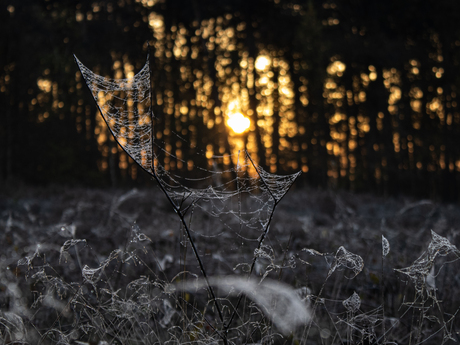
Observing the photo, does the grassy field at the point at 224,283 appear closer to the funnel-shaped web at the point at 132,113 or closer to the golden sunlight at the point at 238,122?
the funnel-shaped web at the point at 132,113

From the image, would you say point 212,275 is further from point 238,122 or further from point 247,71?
point 247,71

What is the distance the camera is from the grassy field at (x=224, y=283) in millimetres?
1946

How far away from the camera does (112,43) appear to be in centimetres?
1541

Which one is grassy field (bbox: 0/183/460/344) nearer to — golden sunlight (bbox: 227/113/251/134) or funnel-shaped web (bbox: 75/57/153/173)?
funnel-shaped web (bbox: 75/57/153/173)

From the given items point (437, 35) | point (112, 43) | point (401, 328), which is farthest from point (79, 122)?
point (401, 328)

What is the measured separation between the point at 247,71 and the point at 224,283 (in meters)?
19.6

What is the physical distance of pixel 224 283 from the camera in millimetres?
3068

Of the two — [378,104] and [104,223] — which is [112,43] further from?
[378,104]

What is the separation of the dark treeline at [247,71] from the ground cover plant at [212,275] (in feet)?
28.3

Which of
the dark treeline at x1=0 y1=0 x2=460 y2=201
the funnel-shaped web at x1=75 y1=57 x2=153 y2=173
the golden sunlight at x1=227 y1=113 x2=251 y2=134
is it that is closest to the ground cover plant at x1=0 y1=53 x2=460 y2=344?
the funnel-shaped web at x1=75 y1=57 x2=153 y2=173

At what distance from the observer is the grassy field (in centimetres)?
195

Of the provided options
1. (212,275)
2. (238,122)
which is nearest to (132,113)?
(212,275)

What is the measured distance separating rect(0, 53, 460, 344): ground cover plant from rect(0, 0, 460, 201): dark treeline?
28.3 feet

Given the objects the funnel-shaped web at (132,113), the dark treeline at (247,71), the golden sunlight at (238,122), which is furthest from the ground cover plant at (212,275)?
the golden sunlight at (238,122)
